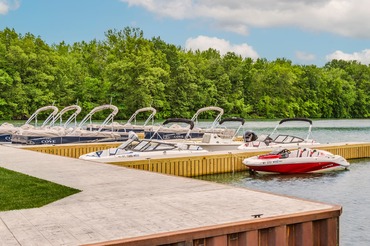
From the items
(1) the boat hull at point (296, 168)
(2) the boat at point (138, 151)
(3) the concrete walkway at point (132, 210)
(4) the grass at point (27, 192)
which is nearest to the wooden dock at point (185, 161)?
(2) the boat at point (138, 151)

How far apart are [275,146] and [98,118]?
64.3 metres

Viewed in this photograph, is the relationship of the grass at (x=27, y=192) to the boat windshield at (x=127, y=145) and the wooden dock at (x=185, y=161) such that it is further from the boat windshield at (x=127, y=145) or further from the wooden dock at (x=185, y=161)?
the boat windshield at (x=127, y=145)

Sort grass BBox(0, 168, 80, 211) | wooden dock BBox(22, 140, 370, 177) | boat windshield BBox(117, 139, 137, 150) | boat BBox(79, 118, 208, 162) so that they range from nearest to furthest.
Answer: grass BBox(0, 168, 80, 211) < wooden dock BBox(22, 140, 370, 177) < boat BBox(79, 118, 208, 162) < boat windshield BBox(117, 139, 137, 150)

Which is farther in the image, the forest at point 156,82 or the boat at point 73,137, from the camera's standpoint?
the forest at point 156,82

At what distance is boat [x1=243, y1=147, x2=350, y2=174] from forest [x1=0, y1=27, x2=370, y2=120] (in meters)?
56.7

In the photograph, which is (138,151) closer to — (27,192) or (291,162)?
(291,162)

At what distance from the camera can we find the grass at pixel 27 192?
973cm

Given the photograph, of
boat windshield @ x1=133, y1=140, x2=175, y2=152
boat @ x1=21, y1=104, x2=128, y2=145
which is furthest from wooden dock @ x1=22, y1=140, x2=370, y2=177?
boat @ x1=21, y1=104, x2=128, y2=145

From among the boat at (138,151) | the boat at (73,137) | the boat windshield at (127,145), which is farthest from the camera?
the boat at (73,137)

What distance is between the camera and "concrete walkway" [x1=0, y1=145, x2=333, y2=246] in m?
7.54

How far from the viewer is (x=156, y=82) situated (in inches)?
3711

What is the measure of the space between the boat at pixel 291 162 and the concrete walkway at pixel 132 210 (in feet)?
41.5

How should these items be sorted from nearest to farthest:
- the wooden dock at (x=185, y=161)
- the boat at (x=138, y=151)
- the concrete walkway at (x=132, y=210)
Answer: the concrete walkway at (x=132, y=210) → the wooden dock at (x=185, y=161) → the boat at (x=138, y=151)

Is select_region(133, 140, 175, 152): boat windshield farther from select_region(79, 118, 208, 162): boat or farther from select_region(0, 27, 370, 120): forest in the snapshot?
select_region(0, 27, 370, 120): forest
